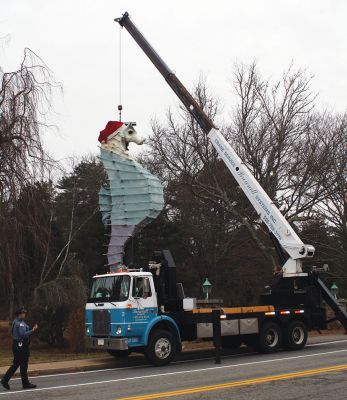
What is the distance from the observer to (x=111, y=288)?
55.1 feet

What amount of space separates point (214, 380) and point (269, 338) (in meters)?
6.87

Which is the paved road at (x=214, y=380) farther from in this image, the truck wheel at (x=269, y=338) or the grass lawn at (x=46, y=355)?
the grass lawn at (x=46, y=355)

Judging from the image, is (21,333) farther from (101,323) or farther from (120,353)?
(120,353)

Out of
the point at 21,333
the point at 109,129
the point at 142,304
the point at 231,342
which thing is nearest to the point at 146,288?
the point at 142,304

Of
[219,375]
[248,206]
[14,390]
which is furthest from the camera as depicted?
[248,206]

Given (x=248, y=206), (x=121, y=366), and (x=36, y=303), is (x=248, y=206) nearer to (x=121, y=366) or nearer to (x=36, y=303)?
(x=36, y=303)

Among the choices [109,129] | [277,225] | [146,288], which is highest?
[109,129]

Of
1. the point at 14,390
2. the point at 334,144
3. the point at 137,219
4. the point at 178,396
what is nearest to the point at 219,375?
the point at 178,396

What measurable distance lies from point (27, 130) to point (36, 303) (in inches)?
302

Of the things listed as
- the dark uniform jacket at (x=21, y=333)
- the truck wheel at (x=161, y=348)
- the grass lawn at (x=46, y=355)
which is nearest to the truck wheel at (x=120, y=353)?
the grass lawn at (x=46, y=355)

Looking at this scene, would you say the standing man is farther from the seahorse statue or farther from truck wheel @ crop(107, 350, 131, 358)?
the seahorse statue

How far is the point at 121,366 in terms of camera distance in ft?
55.2

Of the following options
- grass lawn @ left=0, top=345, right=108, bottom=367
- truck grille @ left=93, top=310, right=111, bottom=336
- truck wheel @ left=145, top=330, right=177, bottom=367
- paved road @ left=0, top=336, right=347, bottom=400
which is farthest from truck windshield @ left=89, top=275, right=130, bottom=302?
grass lawn @ left=0, top=345, right=108, bottom=367

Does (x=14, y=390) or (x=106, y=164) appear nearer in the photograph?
(x=14, y=390)
